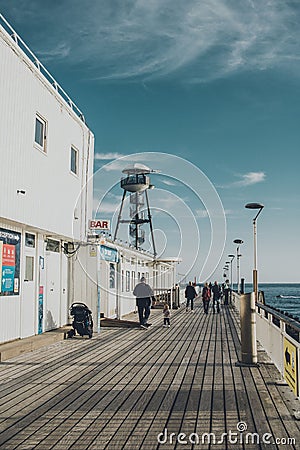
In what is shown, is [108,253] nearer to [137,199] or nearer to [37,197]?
[37,197]

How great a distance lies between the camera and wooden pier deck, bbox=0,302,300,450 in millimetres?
5012

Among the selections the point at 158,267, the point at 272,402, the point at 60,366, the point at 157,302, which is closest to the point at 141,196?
the point at 158,267

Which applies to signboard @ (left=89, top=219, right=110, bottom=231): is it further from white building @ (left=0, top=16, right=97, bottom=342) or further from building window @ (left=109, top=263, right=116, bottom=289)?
building window @ (left=109, top=263, right=116, bottom=289)

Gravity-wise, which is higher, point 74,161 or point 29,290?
point 74,161

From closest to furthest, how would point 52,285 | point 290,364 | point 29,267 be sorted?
point 290,364
point 29,267
point 52,285

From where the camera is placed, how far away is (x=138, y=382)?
7656 millimetres

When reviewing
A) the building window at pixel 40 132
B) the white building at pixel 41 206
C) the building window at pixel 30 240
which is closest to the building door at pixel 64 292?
the white building at pixel 41 206

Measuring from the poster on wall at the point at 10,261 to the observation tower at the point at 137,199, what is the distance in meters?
26.8

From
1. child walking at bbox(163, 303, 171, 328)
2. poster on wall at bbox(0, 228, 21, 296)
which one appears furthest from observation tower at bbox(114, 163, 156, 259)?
poster on wall at bbox(0, 228, 21, 296)

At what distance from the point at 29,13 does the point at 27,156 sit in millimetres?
3236

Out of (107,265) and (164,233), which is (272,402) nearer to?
(107,265)

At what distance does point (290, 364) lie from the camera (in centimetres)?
670

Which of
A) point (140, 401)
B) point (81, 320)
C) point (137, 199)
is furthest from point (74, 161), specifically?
point (137, 199)

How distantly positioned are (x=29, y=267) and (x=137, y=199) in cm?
2761
